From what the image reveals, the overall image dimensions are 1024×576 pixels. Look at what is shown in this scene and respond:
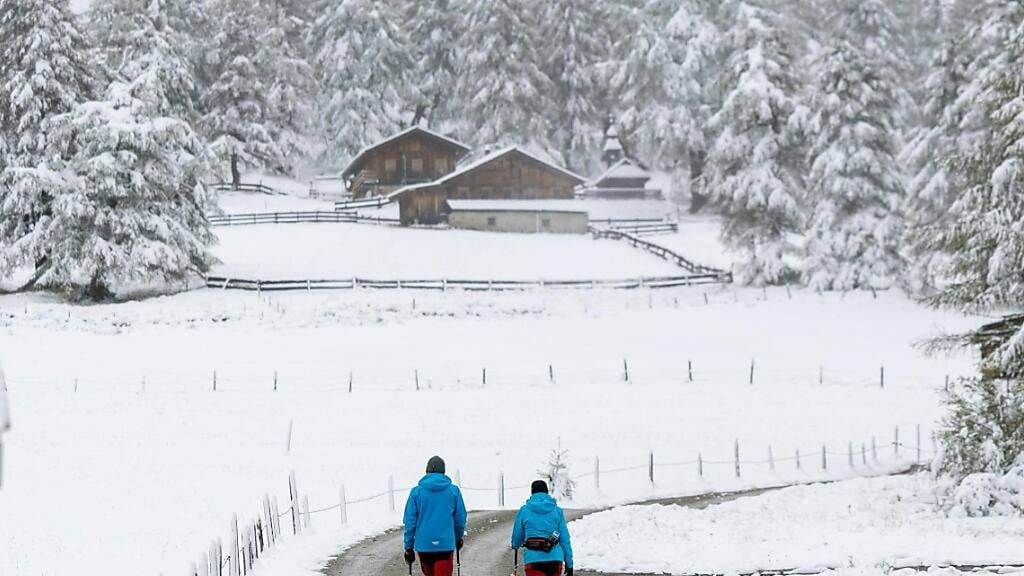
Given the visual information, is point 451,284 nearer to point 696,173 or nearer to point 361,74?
point 696,173

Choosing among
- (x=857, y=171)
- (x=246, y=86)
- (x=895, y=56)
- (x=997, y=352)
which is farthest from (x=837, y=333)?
(x=246, y=86)

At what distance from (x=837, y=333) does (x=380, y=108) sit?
51.6 metres

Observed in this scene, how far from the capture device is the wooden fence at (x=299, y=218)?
220 feet

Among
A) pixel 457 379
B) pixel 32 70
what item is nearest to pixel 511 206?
pixel 32 70

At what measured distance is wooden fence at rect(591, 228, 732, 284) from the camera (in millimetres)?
53384

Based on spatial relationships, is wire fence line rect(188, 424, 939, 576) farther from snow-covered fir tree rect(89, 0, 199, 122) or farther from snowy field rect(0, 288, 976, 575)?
snow-covered fir tree rect(89, 0, 199, 122)

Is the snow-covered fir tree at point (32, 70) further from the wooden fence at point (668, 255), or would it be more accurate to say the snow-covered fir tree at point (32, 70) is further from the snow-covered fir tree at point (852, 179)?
the snow-covered fir tree at point (852, 179)

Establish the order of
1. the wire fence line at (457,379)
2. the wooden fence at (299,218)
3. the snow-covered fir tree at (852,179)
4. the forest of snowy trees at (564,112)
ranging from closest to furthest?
1. the wire fence line at (457,379)
2. the forest of snowy trees at (564,112)
3. the snow-covered fir tree at (852,179)
4. the wooden fence at (299,218)

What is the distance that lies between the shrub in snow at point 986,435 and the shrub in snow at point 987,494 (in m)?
0.50

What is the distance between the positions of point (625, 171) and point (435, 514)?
73.5 m

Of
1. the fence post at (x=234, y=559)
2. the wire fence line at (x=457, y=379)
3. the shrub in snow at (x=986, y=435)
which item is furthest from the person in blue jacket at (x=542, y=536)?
the wire fence line at (x=457, y=379)

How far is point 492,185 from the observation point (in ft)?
240

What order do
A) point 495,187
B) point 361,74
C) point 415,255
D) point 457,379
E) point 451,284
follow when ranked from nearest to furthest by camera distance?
1. point 457,379
2. point 451,284
3. point 415,255
4. point 495,187
5. point 361,74

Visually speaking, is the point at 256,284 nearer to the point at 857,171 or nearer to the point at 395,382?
the point at 395,382
